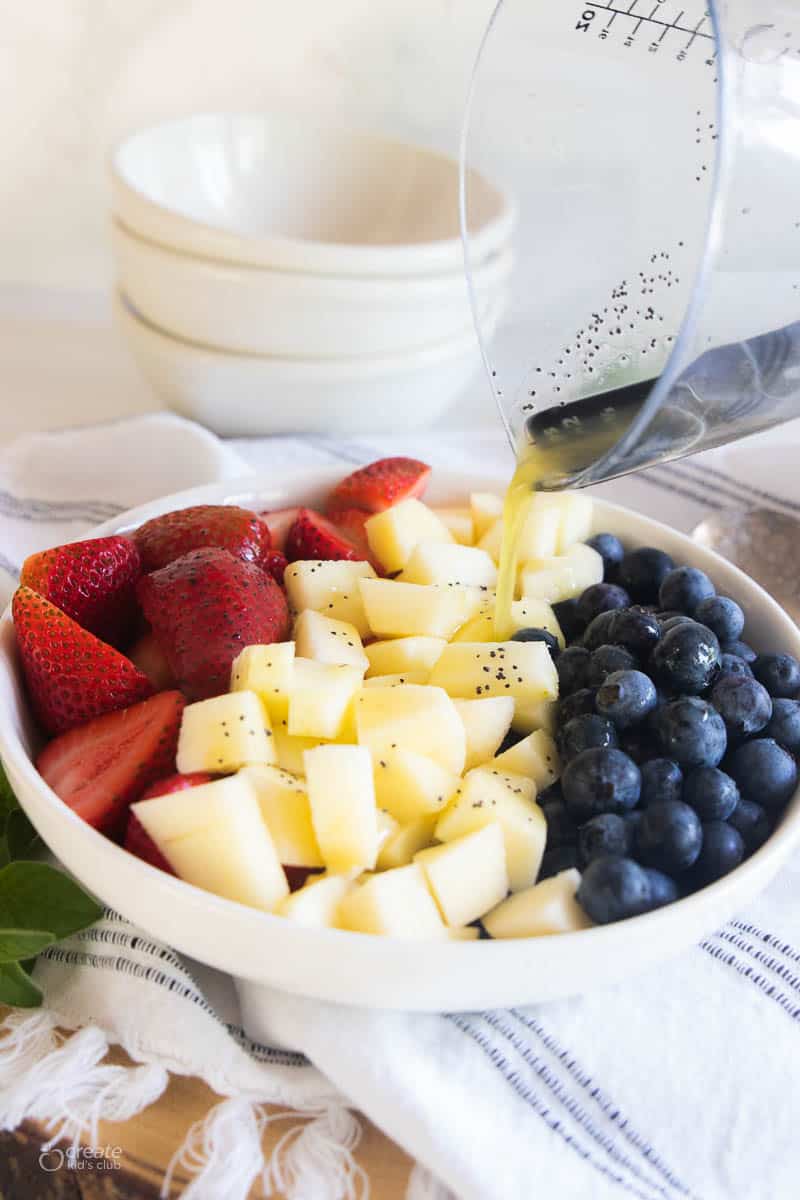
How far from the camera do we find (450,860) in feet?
2.79

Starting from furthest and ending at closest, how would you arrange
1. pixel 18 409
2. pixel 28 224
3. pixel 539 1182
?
pixel 28 224
pixel 18 409
pixel 539 1182

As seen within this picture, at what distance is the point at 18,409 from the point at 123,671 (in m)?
1.14

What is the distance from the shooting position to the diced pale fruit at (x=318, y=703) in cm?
95

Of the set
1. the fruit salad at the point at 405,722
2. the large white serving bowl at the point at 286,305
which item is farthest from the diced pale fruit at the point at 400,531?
the large white serving bowl at the point at 286,305

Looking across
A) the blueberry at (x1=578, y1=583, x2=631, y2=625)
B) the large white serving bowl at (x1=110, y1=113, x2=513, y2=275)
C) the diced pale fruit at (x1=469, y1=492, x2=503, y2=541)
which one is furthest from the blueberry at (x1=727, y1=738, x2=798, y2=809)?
the large white serving bowl at (x1=110, y1=113, x2=513, y2=275)

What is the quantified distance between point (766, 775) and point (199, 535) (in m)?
0.59

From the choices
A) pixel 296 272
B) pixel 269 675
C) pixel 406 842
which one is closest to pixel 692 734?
pixel 406 842

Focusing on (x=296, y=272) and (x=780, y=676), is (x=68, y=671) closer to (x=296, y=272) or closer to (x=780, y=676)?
(x=780, y=676)

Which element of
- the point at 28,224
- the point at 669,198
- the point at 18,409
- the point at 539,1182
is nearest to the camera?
the point at 539,1182

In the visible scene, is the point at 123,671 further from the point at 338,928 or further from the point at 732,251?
the point at 732,251

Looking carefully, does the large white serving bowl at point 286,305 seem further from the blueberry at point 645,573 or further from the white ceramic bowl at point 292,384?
the blueberry at point 645,573

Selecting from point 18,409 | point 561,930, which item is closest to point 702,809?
point 561,930

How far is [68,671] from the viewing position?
3.20 feet

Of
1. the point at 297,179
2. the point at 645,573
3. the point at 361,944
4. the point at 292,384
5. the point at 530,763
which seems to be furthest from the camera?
→ the point at 297,179
